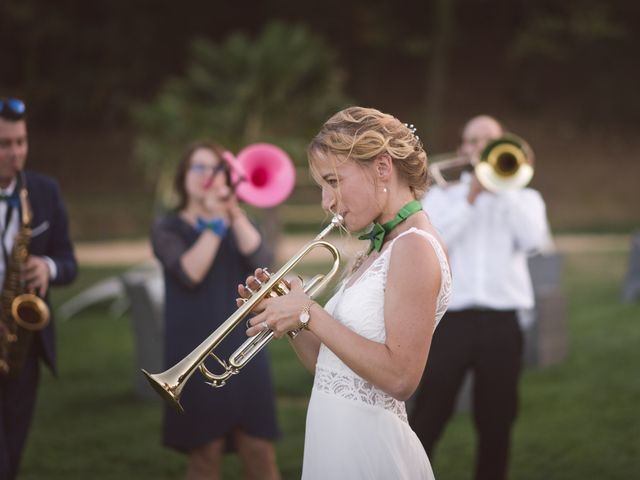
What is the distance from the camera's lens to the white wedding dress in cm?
305

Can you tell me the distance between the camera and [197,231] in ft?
17.6

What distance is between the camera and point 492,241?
539 centimetres

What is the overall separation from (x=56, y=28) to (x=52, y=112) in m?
2.86

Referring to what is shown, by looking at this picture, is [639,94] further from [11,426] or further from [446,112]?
[11,426]

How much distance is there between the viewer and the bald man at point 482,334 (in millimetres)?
5129

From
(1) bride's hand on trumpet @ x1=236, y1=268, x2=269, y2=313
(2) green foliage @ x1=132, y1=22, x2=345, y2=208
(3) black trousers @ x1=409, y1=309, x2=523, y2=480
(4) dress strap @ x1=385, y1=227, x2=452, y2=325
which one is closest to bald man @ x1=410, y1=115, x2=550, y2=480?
(3) black trousers @ x1=409, y1=309, x2=523, y2=480

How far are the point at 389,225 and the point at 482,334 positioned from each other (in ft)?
7.10

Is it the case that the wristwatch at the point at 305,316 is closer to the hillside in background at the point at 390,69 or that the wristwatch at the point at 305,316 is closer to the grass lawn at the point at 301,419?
the grass lawn at the point at 301,419

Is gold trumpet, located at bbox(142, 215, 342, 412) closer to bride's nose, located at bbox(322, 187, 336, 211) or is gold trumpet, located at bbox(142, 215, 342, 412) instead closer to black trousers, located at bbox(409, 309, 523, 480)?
bride's nose, located at bbox(322, 187, 336, 211)

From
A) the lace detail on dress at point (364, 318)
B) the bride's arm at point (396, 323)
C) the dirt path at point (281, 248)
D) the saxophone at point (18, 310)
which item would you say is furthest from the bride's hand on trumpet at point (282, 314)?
the dirt path at point (281, 248)

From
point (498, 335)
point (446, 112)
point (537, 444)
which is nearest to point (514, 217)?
point (498, 335)

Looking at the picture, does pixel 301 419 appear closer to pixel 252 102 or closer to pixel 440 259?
pixel 440 259

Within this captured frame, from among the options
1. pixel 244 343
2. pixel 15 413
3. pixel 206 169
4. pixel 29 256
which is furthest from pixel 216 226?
pixel 244 343

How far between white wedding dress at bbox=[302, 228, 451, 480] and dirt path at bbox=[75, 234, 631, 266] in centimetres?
1535
